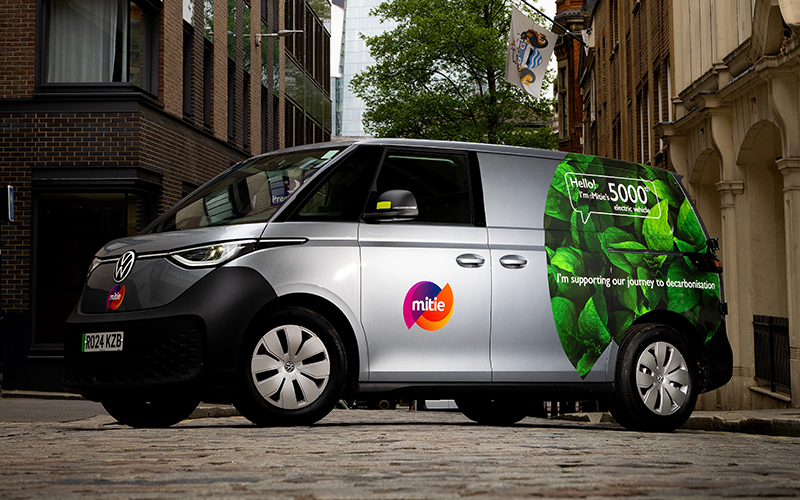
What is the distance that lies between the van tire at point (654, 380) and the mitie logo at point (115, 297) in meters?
3.57

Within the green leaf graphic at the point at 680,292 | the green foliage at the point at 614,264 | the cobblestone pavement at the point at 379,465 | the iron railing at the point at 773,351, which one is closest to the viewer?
the cobblestone pavement at the point at 379,465

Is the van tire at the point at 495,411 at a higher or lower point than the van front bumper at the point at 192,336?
lower

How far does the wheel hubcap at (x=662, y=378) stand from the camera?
7.80 meters

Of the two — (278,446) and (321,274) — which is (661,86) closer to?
(321,274)

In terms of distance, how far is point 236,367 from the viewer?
635 centimetres

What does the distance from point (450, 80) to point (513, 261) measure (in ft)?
107

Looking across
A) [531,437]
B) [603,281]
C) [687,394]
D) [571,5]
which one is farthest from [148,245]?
[571,5]

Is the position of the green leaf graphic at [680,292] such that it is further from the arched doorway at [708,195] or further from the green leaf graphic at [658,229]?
the arched doorway at [708,195]

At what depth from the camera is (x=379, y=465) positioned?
4613mm

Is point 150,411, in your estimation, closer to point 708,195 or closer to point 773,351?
point 773,351

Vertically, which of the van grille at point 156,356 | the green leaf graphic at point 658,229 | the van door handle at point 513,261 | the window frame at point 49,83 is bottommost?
the van grille at point 156,356

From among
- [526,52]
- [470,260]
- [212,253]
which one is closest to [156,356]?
[212,253]

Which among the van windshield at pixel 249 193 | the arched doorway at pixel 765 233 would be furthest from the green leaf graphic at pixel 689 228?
the arched doorway at pixel 765 233

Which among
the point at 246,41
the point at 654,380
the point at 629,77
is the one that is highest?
the point at 246,41
